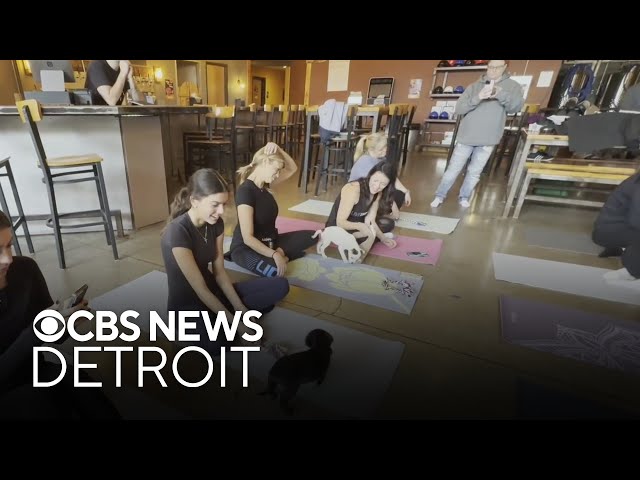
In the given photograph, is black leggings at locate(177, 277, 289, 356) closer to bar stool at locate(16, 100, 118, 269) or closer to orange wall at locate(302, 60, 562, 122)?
bar stool at locate(16, 100, 118, 269)

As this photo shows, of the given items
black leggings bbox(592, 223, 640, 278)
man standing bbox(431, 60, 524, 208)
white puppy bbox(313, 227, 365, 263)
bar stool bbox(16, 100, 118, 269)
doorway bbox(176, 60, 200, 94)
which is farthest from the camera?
doorway bbox(176, 60, 200, 94)

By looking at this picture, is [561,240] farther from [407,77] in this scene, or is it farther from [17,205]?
[407,77]

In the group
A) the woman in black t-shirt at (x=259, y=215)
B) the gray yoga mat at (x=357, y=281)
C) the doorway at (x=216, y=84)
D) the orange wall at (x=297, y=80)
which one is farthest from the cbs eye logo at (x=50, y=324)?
the orange wall at (x=297, y=80)

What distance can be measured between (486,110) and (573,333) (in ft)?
8.58

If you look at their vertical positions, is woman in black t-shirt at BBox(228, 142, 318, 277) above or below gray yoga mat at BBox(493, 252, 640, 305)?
above

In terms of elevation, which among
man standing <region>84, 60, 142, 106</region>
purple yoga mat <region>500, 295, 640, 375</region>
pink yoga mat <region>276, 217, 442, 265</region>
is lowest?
pink yoga mat <region>276, 217, 442, 265</region>

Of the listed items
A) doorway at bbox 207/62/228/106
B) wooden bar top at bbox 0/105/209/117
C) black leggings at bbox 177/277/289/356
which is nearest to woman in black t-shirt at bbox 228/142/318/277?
black leggings at bbox 177/277/289/356

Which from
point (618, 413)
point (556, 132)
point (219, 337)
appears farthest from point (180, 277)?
point (556, 132)

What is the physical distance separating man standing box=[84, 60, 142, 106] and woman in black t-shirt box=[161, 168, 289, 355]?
6.65ft

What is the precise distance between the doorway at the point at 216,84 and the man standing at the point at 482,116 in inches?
→ 315

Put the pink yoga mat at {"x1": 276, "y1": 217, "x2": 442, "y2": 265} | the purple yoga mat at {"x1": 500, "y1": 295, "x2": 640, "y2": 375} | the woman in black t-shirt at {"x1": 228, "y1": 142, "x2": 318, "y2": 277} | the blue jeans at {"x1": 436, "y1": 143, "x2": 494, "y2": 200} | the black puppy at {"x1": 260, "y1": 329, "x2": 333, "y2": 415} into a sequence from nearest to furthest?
the black puppy at {"x1": 260, "y1": 329, "x2": 333, "y2": 415} < the purple yoga mat at {"x1": 500, "y1": 295, "x2": 640, "y2": 375} < the woman in black t-shirt at {"x1": 228, "y1": 142, "x2": 318, "y2": 277} < the pink yoga mat at {"x1": 276, "y1": 217, "x2": 442, "y2": 265} < the blue jeans at {"x1": 436, "y1": 143, "x2": 494, "y2": 200}

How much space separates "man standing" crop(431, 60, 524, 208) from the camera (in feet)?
11.5

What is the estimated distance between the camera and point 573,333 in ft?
5.93

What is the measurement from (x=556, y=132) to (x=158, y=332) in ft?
14.1
